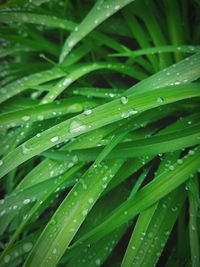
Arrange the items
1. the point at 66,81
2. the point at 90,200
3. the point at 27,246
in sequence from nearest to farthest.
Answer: the point at 90,200, the point at 27,246, the point at 66,81

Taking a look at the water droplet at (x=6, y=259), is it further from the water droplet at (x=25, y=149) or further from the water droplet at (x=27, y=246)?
the water droplet at (x=25, y=149)

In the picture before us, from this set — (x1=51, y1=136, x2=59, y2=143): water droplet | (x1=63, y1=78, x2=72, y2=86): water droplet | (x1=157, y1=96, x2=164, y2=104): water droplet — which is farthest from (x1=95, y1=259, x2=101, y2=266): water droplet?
(x1=63, y1=78, x2=72, y2=86): water droplet

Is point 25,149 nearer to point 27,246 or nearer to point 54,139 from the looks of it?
point 54,139

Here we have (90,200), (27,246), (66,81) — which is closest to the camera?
(90,200)

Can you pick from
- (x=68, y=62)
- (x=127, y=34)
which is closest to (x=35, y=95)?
(x=68, y=62)

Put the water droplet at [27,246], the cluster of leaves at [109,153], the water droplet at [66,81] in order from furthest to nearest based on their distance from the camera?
the water droplet at [66,81] < the water droplet at [27,246] < the cluster of leaves at [109,153]

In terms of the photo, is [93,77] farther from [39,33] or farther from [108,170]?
[108,170]

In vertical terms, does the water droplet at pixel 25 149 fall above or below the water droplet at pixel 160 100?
above

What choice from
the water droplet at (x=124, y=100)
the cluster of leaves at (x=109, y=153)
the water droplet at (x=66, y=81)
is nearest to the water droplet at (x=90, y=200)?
the cluster of leaves at (x=109, y=153)

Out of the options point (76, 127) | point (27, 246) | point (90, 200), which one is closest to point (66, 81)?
point (76, 127)
